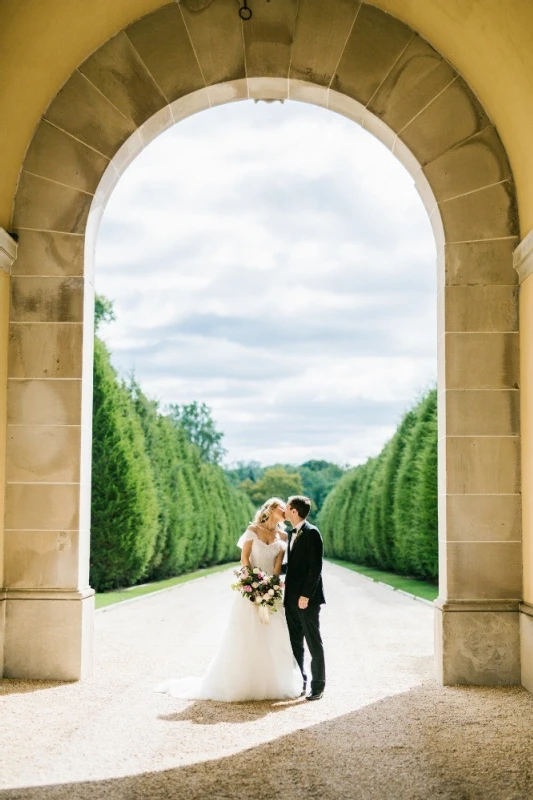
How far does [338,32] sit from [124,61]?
6.79 feet

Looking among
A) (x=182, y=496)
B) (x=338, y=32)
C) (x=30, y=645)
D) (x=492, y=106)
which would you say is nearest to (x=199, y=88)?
(x=338, y=32)

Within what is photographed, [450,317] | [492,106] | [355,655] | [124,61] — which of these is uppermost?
[124,61]

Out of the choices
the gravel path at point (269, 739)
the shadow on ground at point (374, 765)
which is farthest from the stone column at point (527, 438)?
the shadow on ground at point (374, 765)

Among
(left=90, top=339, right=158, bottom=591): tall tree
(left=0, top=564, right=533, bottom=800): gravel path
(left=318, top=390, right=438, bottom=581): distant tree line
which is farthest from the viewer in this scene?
(left=318, top=390, right=438, bottom=581): distant tree line

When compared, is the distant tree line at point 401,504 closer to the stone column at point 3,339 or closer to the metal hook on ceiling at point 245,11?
the metal hook on ceiling at point 245,11

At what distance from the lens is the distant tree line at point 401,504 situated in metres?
22.2

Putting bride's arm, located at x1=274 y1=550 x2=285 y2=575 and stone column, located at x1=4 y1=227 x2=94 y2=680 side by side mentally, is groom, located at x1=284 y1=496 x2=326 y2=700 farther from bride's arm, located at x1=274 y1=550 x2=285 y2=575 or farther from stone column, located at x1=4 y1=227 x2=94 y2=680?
stone column, located at x1=4 y1=227 x2=94 y2=680

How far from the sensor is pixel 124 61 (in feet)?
27.7

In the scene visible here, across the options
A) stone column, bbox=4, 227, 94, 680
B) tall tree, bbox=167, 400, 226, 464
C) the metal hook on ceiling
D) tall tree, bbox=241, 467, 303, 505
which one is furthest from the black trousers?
tall tree, bbox=241, 467, 303, 505

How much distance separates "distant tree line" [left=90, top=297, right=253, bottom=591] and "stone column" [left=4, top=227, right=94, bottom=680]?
11.2m

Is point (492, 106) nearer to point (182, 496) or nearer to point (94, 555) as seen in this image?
point (94, 555)

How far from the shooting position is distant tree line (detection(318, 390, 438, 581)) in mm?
22156

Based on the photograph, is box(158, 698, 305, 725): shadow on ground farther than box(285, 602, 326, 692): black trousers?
No

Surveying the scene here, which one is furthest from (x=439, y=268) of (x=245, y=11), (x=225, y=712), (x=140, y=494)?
(x=140, y=494)
